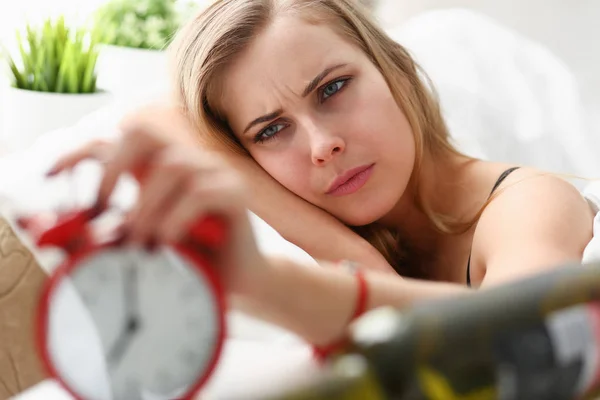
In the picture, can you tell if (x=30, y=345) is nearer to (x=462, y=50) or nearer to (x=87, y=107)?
(x=87, y=107)

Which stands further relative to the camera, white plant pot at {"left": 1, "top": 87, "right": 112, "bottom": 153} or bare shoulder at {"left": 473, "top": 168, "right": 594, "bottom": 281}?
white plant pot at {"left": 1, "top": 87, "right": 112, "bottom": 153}

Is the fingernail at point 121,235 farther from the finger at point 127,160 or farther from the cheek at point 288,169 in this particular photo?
the cheek at point 288,169

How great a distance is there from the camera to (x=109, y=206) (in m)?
0.46

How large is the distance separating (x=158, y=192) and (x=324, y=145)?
1.82 ft

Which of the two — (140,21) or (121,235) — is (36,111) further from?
(121,235)

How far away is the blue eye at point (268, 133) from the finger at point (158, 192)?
62cm

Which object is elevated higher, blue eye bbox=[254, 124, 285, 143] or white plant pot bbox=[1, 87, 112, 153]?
blue eye bbox=[254, 124, 285, 143]

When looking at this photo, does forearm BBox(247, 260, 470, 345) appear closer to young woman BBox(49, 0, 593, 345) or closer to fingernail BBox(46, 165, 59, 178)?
fingernail BBox(46, 165, 59, 178)

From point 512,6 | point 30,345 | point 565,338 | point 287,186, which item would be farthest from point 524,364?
point 512,6

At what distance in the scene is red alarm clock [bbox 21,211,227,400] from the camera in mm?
396

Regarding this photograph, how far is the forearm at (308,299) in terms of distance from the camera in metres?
0.51

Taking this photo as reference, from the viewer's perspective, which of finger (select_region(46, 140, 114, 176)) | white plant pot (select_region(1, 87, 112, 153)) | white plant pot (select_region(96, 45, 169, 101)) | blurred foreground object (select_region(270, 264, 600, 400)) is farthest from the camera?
white plant pot (select_region(96, 45, 169, 101))

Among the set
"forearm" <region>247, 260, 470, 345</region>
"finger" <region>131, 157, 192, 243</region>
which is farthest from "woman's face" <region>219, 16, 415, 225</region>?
"finger" <region>131, 157, 192, 243</region>

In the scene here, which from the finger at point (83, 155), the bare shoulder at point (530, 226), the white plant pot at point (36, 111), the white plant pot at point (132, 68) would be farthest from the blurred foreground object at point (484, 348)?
the white plant pot at point (132, 68)
